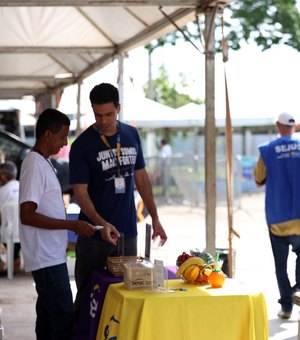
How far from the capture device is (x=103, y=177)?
548 centimetres

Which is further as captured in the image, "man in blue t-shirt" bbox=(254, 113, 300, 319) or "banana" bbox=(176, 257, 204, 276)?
"man in blue t-shirt" bbox=(254, 113, 300, 319)

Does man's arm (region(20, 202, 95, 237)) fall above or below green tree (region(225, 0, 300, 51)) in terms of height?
below

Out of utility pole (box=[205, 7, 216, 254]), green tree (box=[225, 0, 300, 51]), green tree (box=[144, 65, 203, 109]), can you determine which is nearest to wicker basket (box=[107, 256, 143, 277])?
utility pole (box=[205, 7, 216, 254])

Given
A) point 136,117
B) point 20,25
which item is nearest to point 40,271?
point 20,25

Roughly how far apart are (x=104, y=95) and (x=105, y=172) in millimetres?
503

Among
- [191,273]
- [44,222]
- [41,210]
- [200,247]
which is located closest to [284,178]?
[191,273]

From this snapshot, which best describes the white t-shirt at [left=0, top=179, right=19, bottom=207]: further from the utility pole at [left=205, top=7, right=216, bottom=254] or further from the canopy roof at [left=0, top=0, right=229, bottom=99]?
the utility pole at [left=205, top=7, right=216, bottom=254]

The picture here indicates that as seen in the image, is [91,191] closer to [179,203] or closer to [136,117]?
[136,117]

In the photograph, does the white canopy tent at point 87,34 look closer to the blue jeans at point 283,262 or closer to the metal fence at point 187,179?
the blue jeans at point 283,262

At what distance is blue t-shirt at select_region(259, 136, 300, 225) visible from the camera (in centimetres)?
797

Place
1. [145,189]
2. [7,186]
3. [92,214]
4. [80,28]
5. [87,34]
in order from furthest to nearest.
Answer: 1. [87,34]
2. [80,28]
3. [7,186]
4. [145,189]
5. [92,214]

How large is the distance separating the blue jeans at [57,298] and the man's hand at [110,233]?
13.0 inches

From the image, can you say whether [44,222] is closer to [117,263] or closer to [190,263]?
[117,263]

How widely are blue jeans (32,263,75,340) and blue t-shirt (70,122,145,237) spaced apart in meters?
0.52
